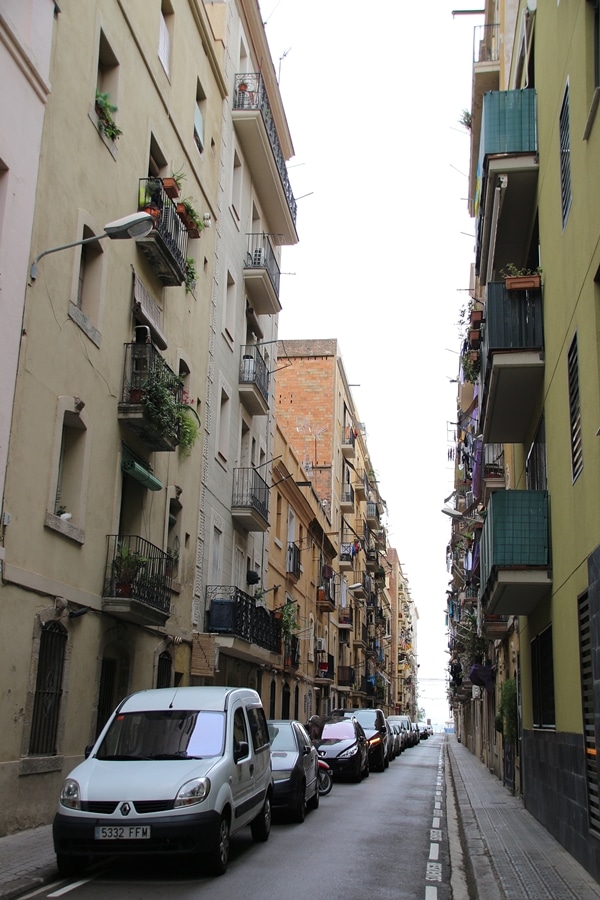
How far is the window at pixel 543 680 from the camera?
14.4m

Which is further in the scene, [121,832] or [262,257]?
[262,257]

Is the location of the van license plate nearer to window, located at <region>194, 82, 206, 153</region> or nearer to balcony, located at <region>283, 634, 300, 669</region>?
window, located at <region>194, 82, 206, 153</region>

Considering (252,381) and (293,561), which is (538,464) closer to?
(252,381)

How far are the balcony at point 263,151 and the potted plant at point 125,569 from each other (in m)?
16.1

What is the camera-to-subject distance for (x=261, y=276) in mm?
28422

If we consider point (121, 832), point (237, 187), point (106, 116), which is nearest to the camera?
point (121, 832)

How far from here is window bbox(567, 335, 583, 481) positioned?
35.8 ft

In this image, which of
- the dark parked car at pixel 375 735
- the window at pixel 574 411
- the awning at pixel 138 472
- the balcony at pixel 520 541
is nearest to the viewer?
the window at pixel 574 411

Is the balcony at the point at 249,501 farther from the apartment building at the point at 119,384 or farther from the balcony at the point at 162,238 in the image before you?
the balcony at the point at 162,238

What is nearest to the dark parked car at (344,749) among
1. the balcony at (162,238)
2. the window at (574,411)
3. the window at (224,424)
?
the window at (224,424)

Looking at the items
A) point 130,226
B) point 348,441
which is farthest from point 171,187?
point 348,441

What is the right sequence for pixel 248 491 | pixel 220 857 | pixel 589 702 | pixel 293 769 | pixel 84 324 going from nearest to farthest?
pixel 220 857 → pixel 589 702 → pixel 293 769 → pixel 84 324 → pixel 248 491

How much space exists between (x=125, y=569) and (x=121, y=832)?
7433 mm

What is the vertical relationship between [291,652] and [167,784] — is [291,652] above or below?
above
